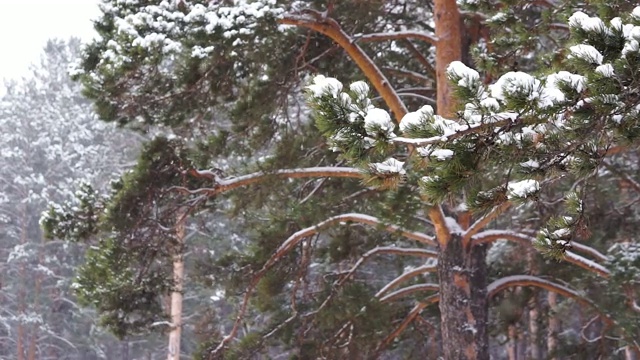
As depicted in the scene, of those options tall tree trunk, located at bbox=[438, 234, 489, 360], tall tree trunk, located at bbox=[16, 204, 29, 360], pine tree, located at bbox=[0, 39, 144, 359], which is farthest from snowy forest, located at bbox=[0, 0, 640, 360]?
tall tree trunk, located at bbox=[16, 204, 29, 360]

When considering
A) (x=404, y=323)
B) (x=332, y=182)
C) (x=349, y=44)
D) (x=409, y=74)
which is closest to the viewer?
(x=349, y=44)

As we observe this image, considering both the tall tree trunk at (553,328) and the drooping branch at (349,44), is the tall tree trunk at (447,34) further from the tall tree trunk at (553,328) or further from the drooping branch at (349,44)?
the tall tree trunk at (553,328)

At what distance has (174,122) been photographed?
7039 millimetres

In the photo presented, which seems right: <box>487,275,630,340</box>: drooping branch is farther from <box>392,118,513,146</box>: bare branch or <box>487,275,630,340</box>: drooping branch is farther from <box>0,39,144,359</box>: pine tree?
<box>0,39,144,359</box>: pine tree

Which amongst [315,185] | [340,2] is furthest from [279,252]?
[340,2]

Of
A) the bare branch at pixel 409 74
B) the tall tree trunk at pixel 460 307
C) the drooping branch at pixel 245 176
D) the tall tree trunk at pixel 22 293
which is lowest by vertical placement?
the tall tree trunk at pixel 460 307

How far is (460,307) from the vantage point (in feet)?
22.0

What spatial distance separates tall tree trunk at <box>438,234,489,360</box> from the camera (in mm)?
6637

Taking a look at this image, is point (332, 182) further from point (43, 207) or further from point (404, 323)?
point (43, 207)

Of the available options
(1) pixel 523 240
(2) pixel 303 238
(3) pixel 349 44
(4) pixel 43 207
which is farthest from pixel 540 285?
(4) pixel 43 207

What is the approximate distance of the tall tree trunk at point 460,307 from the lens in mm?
6637

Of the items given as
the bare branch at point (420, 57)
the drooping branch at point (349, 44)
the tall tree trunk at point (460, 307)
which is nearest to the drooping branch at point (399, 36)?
the drooping branch at point (349, 44)

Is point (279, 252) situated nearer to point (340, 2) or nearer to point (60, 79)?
point (340, 2)

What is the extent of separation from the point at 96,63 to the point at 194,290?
15.7 m
